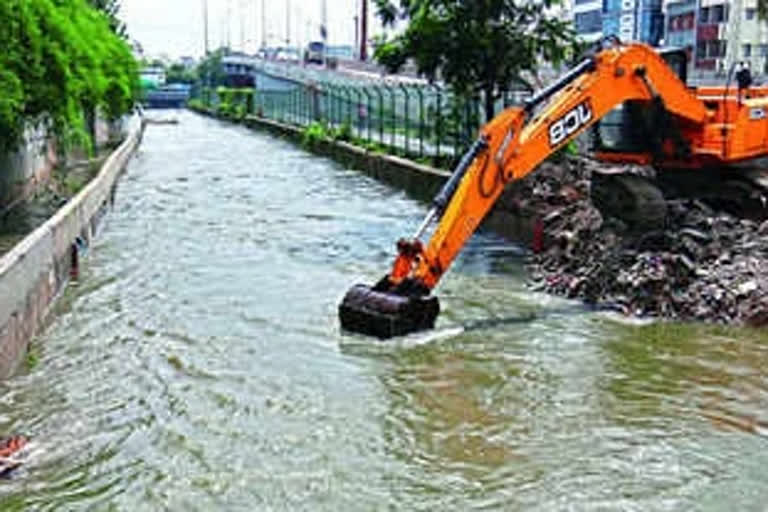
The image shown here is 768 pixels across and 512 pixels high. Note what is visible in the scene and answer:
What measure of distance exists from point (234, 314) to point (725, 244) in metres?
6.06

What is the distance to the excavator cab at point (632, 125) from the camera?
13477 mm

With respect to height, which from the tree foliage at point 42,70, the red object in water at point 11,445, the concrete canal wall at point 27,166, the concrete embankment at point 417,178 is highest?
the tree foliage at point 42,70

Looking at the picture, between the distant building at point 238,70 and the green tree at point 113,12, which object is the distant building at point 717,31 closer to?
the green tree at point 113,12

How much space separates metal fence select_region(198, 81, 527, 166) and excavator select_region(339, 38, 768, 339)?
8.82 metres

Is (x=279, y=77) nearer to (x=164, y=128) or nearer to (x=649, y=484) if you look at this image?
(x=164, y=128)

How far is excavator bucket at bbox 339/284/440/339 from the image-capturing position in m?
10.6

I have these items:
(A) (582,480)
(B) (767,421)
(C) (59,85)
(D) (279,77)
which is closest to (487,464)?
(A) (582,480)

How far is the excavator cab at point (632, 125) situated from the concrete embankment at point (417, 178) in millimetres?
2690

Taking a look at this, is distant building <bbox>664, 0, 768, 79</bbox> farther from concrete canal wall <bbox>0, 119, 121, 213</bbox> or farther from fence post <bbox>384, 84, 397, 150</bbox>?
concrete canal wall <bbox>0, 119, 121, 213</bbox>

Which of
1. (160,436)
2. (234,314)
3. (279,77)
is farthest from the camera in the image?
(279,77)

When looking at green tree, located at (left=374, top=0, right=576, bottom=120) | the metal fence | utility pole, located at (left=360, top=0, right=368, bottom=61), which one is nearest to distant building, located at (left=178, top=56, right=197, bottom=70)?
utility pole, located at (left=360, top=0, right=368, bottom=61)

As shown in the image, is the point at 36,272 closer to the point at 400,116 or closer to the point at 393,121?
the point at 393,121

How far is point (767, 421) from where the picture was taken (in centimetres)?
844

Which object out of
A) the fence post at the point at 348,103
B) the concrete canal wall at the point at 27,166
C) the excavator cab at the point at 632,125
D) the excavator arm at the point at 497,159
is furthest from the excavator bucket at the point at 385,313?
the fence post at the point at 348,103
